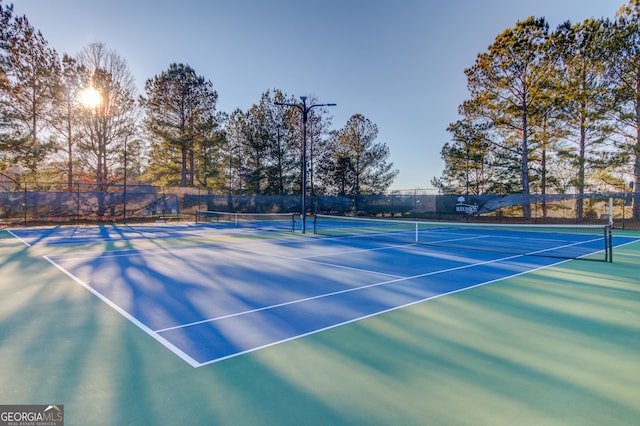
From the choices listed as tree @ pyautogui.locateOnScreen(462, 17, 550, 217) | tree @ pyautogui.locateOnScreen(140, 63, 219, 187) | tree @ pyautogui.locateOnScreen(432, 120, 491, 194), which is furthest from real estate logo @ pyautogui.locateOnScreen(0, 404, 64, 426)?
tree @ pyautogui.locateOnScreen(140, 63, 219, 187)

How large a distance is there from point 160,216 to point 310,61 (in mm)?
14841

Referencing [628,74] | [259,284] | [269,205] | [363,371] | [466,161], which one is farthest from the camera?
[466,161]

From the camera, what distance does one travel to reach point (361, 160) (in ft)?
116

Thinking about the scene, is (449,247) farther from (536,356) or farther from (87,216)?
(87,216)

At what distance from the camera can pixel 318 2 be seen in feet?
60.0

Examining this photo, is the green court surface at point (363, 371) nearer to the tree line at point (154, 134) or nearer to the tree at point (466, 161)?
the tree line at point (154, 134)

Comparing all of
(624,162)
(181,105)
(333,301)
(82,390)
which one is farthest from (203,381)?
(181,105)

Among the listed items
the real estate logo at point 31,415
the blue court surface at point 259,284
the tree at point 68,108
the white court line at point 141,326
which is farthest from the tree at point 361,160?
the real estate logo at point 31,415

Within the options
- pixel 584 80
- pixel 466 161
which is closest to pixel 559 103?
pixel 584 80

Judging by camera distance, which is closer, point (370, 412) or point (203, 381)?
point (370, 412)

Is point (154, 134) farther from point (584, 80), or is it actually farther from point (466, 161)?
point (584, 80)

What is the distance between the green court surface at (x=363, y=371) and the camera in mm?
2383

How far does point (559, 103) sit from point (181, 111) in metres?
29.6

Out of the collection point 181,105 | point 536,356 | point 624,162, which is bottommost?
point 536,356
